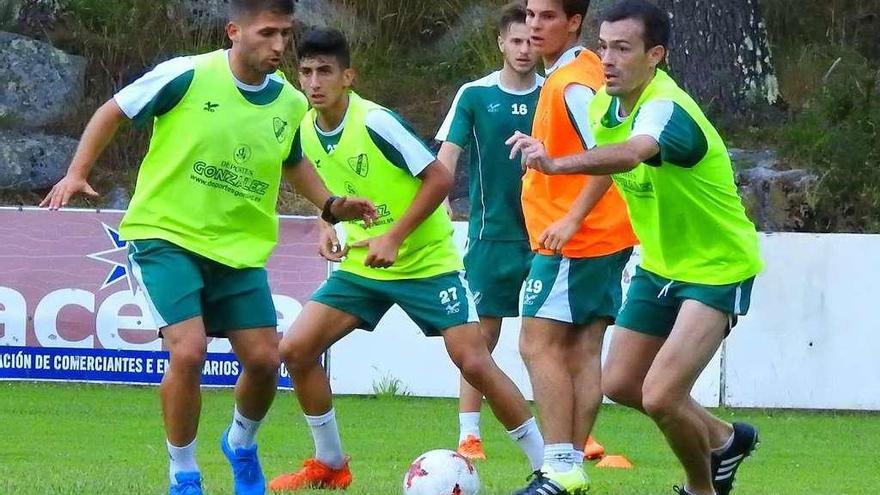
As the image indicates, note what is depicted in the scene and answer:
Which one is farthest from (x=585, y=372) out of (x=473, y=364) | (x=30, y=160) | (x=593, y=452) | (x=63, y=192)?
(x=30, y=160)

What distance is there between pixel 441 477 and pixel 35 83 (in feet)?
43.1

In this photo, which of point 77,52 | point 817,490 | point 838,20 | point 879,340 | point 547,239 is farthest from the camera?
point 838,20

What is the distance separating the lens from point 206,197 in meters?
6.57

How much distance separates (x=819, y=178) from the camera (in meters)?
15.6

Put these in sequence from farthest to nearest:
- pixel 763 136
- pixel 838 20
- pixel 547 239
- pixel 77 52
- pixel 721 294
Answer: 1. pixel 838 20
2. pixel 77 52
3. pixel 763 136
4. pixel 547 239
5. pixel 721 294

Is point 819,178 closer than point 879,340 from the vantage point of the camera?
No

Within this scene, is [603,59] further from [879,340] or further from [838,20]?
[838,20]

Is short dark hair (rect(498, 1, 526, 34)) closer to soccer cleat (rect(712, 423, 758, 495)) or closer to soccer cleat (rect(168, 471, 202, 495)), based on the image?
soccer cleat (rect(712, 423, 758, 495))

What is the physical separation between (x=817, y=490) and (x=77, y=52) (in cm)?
1349

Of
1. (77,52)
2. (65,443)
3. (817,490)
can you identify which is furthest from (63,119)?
(817,490)

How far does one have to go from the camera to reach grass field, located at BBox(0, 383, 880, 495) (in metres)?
7.71

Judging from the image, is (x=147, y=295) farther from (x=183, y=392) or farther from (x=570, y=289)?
(x=570, y=289)

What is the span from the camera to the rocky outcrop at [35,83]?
18.1 metres

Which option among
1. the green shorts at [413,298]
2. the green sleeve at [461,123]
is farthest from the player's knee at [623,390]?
the green sleeve at [461,123]
